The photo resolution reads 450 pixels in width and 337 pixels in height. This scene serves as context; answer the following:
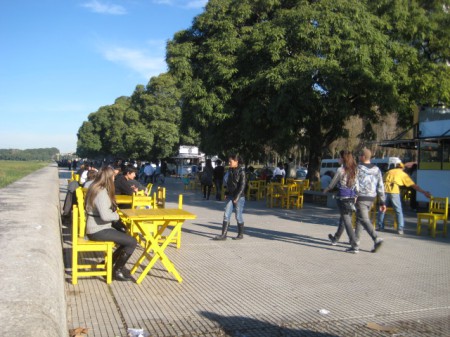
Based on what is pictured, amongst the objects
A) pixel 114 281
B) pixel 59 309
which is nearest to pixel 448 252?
pixel 114 281

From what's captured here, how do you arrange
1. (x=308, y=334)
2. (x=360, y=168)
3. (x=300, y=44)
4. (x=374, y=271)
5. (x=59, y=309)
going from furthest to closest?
(x=300, y=44), (x=360, y=168), (x=374, y=271), (x=308, y=334), (x=59, y=309)

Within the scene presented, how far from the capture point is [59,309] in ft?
11.5

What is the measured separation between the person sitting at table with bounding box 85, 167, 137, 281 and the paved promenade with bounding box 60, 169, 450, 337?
1.45 feet

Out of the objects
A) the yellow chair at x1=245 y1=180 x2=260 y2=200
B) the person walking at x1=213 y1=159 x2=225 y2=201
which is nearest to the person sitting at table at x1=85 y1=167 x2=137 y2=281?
the person walking at x1=213 y1=159 x2=225 y2=201

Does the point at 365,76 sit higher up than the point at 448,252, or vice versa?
the point at 365,76

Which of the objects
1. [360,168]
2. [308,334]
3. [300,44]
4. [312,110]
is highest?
[300,44]

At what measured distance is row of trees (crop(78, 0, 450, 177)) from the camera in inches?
681

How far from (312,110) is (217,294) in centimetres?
1420

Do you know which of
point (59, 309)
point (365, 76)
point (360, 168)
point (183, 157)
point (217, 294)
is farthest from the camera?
point (183, 157)

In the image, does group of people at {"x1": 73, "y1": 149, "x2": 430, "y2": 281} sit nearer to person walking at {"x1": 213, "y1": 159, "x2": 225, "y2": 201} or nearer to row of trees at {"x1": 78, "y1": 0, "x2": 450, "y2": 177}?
row of trees at {"x1": 78, "y1": 0, "x2": 450, "y2": 177}

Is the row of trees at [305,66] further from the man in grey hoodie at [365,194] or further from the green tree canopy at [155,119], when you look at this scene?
the green tree canopy at [155,119]

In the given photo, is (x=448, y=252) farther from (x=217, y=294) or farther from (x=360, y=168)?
(x=217, y=294)

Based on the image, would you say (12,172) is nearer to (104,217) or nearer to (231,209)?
(231,209)

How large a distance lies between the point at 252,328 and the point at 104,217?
2.39 m
